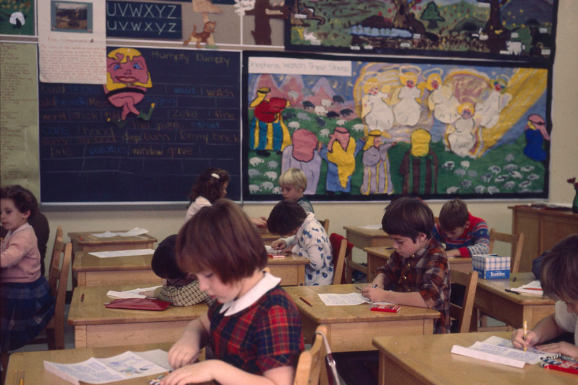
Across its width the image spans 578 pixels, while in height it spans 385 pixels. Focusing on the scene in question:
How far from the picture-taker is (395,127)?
232 inches

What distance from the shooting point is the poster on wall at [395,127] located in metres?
5.64

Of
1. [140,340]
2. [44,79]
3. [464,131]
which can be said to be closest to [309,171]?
[464,131]

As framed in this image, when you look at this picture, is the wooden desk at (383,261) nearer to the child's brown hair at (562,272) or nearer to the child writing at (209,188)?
the child writing at (209,188)

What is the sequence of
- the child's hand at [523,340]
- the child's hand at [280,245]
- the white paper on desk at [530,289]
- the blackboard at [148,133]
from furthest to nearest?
the blackboard at [148,133] → the child's hand at [280,245] → the white paper on desk at [530,289] → the child's hand at [523,340]

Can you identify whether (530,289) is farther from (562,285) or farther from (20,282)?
(20,282)

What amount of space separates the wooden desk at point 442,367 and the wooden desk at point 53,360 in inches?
24.2

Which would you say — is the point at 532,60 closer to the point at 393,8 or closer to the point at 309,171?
the point at 393,8

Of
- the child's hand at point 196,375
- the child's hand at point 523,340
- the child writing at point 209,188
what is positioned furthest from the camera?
the child writing at point 209,188

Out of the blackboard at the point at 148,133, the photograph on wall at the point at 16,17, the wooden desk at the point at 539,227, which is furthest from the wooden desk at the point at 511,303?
the photograph on wall at the point at 16,17

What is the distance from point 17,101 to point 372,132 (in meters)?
3.41

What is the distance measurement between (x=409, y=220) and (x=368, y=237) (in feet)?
8.16

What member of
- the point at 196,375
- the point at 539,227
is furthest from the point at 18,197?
the point at 539,227

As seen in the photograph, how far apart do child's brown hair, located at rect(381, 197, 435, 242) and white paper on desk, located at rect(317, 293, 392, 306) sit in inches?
12.8

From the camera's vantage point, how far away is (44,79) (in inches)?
203
